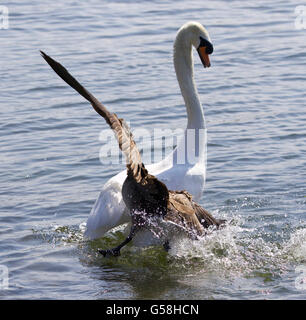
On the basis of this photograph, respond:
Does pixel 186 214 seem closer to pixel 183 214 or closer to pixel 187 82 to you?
pixel 183 214

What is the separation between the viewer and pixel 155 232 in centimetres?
693

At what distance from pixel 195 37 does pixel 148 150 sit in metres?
2.10

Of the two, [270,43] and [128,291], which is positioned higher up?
[270,43]

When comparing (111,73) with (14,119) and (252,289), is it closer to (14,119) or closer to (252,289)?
(14,119)

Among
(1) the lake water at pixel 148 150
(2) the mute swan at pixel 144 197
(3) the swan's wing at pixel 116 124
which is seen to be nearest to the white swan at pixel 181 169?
(2) the mute swan at pixel 144 197

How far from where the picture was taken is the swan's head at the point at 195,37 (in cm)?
825

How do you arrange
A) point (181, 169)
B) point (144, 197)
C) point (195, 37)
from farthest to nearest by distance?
point (195, 37) < point (181, 169) < point (144, 197)

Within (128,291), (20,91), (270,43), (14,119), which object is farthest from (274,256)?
(270,43)

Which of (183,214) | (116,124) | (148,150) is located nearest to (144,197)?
(183,214)

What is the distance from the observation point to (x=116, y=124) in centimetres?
592

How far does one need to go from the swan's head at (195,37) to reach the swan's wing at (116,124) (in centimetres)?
248

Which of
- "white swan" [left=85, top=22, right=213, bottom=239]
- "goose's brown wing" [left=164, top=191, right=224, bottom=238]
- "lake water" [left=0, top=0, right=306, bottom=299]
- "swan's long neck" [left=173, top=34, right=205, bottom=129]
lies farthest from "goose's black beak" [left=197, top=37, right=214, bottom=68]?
"goose's brown wing" [left=164, top=191, right=224, bottom=238]

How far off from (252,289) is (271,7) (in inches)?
435

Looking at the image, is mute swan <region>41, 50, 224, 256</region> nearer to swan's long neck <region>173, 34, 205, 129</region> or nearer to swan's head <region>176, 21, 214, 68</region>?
swan's long neck <region>173, 34, 205, 129</region>
